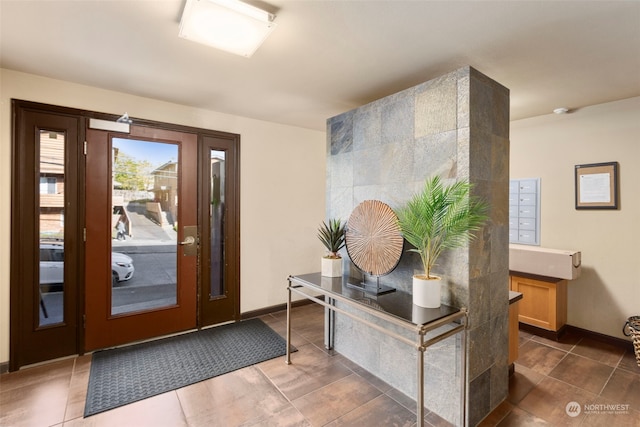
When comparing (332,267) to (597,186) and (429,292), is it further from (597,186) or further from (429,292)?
(597,186)

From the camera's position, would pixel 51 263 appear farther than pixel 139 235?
No

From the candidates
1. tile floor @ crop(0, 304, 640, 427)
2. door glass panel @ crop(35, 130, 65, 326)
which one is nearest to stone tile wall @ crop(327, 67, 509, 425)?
tile floor @ crop(0, 304, 640, 427)

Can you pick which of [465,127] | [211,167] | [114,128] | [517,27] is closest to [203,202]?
[211,167]

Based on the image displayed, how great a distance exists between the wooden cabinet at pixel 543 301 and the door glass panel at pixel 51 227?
186 inches

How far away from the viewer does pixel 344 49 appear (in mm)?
2082

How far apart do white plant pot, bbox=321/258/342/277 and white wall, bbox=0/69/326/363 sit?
1.45 m

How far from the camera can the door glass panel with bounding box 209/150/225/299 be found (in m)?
3.56

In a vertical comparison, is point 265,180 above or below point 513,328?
above

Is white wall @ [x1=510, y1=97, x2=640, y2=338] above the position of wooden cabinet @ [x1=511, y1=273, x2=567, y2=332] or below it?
above

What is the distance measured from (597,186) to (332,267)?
2979 mm

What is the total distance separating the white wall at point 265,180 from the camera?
2863mm

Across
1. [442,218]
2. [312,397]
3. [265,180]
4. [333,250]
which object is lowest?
[312,397]

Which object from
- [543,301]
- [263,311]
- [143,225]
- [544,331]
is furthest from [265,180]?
[544,331]

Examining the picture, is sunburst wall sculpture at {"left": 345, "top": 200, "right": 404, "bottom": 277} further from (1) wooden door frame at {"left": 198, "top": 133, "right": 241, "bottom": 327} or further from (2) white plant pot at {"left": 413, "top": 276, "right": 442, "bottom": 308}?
(1) wooden door frame at {"left": 198, "top": 133, "right": 241, "bottom": 327}
